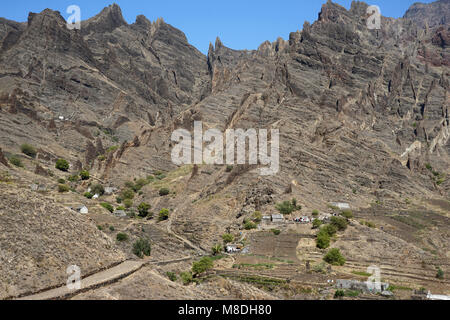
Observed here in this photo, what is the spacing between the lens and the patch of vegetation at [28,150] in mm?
108438

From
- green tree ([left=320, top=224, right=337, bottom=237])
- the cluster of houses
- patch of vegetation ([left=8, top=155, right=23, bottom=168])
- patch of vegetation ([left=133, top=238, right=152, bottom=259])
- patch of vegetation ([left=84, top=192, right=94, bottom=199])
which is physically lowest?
the cluster of houses

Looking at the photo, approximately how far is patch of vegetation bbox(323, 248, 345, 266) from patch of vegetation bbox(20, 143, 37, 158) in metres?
75.3

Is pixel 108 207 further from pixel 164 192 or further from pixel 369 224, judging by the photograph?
pixel 369 224

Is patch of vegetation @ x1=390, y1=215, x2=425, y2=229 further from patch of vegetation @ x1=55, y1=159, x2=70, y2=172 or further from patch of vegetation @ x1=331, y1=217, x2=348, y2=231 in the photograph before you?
patch of vegetation @ x1=55, y1=159, x2=70, y2=172

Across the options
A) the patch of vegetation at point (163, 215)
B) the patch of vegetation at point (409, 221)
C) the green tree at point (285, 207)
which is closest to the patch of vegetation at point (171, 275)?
the green tree at point (285, 207)

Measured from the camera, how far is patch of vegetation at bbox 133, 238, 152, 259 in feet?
167

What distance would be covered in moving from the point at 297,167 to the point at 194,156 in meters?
32.9

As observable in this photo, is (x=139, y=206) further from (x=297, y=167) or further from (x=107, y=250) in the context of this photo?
(x=107, y=250)

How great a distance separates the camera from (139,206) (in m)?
87.6

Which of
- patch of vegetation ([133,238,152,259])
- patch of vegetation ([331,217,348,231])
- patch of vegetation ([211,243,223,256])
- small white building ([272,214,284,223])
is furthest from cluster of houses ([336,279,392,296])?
small white building ([272,214,284,223])

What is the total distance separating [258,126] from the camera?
10200 centimetres

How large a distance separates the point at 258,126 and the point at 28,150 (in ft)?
159

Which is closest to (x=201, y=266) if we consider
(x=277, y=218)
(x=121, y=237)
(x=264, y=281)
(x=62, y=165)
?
(x=264, y=281)

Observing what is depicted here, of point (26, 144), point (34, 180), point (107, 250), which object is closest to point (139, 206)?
point (34, 180)
